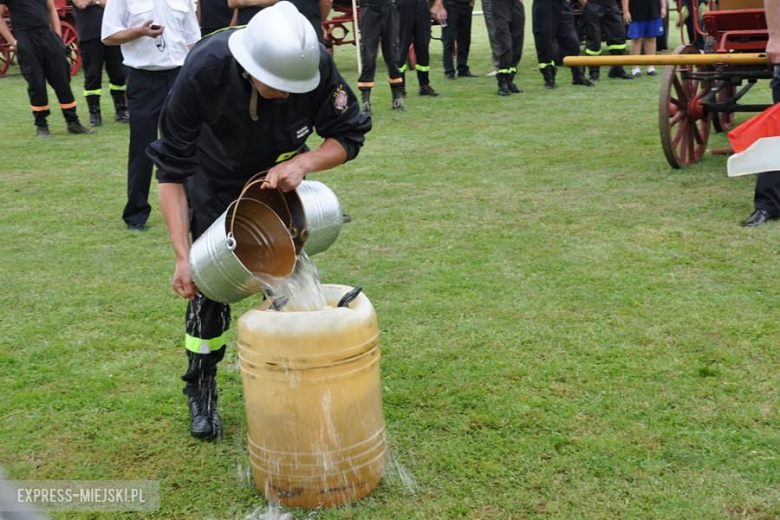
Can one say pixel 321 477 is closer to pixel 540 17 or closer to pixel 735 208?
pixel 735 208

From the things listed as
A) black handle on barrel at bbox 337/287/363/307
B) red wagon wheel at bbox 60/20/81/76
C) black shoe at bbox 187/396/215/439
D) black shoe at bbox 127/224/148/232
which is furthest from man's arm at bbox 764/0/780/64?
red wagon wheel at bbox 60/20/81/76

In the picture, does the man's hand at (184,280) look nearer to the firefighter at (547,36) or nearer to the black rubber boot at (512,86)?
the black rubber boot at (512,86)

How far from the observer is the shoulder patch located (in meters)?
3.52

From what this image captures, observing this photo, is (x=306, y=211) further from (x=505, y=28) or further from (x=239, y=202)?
(x=505, y=28)

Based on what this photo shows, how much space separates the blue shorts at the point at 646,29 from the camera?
12555 millimetres

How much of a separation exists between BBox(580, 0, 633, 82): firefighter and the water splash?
10514mm

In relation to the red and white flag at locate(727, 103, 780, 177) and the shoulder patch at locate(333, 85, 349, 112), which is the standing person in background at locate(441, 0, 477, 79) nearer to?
the red and white flag at locate(727, 103, 780, 177)

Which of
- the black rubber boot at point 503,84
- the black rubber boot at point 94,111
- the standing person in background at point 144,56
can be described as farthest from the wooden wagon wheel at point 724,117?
the black rubber boot at point 94,111

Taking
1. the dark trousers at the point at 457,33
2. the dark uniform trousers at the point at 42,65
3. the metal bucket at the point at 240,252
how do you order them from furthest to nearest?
the dark trousers at the point at 457,33 < the dark uniform trousers at the point at 42,65 < the metal bucket at the point at 240,252

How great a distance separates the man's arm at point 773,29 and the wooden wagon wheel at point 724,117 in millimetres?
2393

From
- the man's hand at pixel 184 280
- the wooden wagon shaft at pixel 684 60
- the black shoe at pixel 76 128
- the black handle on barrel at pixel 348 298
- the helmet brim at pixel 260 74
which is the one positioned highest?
the helmet brim at pixel 260 74

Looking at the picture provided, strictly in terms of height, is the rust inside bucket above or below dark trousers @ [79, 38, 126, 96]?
above

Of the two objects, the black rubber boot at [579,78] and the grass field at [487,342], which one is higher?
the grass field at [487,342]

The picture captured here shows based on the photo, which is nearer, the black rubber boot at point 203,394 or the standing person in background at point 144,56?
the black rubber boot at point 203,394
